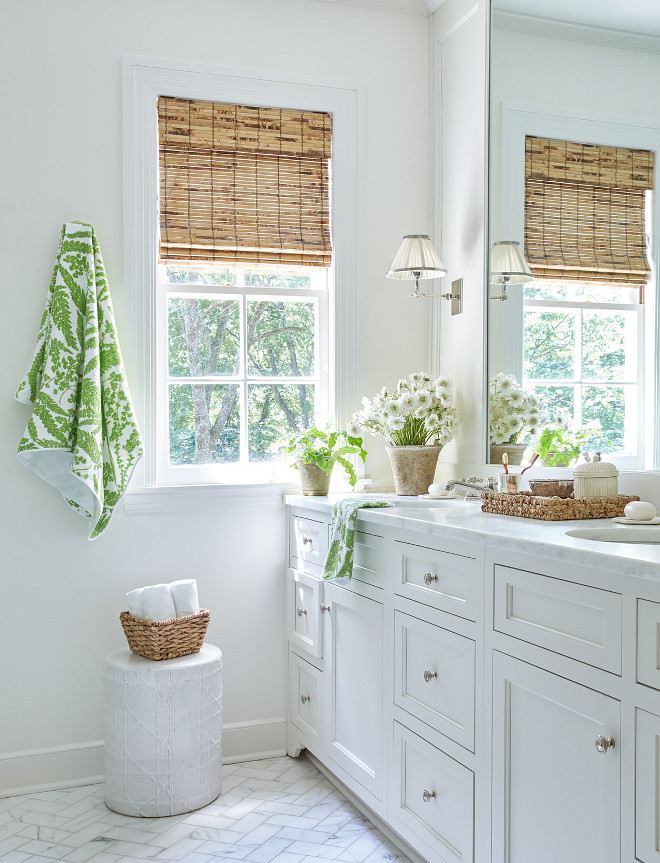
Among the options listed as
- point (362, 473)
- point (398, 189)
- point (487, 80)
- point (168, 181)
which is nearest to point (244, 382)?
point (362, 473)

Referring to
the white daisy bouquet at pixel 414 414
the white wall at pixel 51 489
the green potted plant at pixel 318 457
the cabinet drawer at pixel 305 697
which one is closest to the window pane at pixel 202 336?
the white wall at pixel 51 489

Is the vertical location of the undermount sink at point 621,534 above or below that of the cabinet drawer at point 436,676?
above

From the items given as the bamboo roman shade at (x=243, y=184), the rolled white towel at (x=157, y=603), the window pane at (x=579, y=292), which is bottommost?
the rolled white towel at (x=157, y=603)

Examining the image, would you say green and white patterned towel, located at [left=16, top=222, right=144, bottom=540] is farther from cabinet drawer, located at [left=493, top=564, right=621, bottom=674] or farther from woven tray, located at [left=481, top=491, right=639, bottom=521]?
cabinet drawer, located at [left=493, top=564, right=621, bottom=674]

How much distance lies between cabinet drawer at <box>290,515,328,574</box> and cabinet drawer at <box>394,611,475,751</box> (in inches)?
22.0

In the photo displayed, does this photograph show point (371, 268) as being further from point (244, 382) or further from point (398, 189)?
point (244, 382)

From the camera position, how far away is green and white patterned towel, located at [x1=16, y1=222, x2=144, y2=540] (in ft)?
8.43

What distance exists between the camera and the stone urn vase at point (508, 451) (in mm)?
2525

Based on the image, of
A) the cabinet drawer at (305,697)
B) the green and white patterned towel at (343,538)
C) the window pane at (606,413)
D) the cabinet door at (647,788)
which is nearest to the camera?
the cabinet door at (647,788)

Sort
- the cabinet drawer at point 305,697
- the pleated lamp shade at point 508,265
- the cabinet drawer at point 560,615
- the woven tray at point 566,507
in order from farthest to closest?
the cabinet drawer at point 305,697, the pleated lamp shade at point 508,265, the woven tray at point 566,507, the cabinet drawer at point 560,615

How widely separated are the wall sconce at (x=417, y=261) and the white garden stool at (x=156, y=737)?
4.69 feet

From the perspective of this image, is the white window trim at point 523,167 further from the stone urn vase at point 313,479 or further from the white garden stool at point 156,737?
the white garden stool at point 156,737

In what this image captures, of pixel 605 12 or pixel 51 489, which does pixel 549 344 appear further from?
pixel 51 489

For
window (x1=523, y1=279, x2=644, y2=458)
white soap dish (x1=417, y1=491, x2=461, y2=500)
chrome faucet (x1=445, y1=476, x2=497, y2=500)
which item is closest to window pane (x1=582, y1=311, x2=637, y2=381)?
window (x1=523, y1=279, x2=644, y2=458)
